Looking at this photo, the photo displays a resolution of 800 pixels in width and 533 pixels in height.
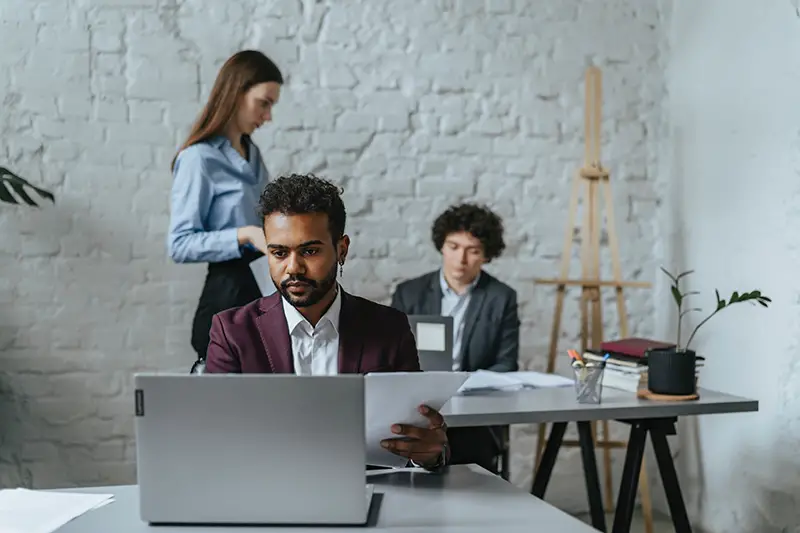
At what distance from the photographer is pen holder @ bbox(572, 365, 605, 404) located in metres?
2.25

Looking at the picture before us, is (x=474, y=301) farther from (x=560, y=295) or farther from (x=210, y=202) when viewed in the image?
(x=210, y=202)

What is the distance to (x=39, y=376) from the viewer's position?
3.20m

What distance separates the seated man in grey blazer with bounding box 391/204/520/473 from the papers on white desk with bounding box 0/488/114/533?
1673mm

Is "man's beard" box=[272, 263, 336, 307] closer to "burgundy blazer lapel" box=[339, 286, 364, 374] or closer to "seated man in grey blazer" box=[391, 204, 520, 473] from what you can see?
"burgundy blazer lapel" box=[339, 286, 364, 374]

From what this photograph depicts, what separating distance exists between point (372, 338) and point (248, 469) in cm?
54

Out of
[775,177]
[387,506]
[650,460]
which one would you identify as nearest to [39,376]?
[387,506]

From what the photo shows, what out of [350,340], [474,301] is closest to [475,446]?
[474,301]

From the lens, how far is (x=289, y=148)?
335 centimetres

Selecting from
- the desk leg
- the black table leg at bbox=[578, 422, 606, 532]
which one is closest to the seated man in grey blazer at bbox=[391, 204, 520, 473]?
the desk leg

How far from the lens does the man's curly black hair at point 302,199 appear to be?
1549 mm

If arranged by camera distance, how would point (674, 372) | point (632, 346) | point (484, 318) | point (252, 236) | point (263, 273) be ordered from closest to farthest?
point (263, 273) → point (674, 372) → point (252, 236) → point (632, 346) → point (484, 318)

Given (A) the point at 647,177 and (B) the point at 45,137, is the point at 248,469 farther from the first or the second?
(A) the point at 647,177

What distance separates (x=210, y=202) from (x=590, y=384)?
125cm

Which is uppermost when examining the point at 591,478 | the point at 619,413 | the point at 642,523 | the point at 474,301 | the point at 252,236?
the point at 252,236
